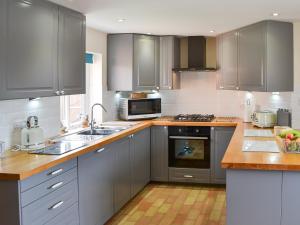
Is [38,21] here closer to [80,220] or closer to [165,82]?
[80,220]

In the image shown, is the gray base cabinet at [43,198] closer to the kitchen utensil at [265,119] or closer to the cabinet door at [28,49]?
the cabinet door at [28,49]

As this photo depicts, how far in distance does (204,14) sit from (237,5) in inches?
20.9

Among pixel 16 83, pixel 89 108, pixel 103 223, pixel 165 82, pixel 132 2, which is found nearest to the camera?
pixel 16 83

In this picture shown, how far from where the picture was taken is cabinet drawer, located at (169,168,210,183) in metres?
5.91

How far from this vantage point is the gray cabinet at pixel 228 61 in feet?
18.5

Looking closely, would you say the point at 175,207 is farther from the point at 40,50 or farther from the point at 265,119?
the point at 40,50

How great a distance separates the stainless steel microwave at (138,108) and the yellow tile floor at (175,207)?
3.43 feet

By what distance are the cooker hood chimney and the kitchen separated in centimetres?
2

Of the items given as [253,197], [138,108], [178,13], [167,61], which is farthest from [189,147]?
[253,197]

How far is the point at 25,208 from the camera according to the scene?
2.77 meters

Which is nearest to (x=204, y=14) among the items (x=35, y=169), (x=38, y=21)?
(x=38, y=21)

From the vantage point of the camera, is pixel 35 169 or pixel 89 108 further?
pixel 89 108

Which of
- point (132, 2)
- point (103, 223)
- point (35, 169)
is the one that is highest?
point (132, 2)

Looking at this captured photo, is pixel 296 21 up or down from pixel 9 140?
up
